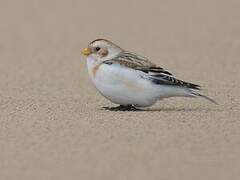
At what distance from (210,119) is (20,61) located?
4.60 meters

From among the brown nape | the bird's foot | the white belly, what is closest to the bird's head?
the brown nape

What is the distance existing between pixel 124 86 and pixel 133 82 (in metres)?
0.08

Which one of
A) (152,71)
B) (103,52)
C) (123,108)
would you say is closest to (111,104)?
(123,108)

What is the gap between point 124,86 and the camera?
7.26 meters

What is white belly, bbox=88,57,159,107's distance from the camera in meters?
7.27

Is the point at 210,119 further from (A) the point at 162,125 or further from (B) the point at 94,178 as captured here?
(B) the point at 94,178

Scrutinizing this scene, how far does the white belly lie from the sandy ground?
0.13 metres

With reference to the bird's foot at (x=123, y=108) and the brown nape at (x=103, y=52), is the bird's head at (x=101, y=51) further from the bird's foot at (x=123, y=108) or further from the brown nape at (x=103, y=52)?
the bird's foot at (x=123, y=108)

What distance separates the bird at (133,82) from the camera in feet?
23.9

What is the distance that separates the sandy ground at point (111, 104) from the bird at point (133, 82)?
148 mm

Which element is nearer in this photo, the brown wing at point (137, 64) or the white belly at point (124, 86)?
the white belly at point (124, 86)

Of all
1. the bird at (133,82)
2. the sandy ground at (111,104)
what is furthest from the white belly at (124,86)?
the sandy ground at (111,104)

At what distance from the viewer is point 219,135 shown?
20.9ft

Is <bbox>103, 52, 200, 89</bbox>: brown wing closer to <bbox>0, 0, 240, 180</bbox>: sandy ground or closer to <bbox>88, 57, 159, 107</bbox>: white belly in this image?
<bbox>88, 57, 159, 107</bbox>: white belly
